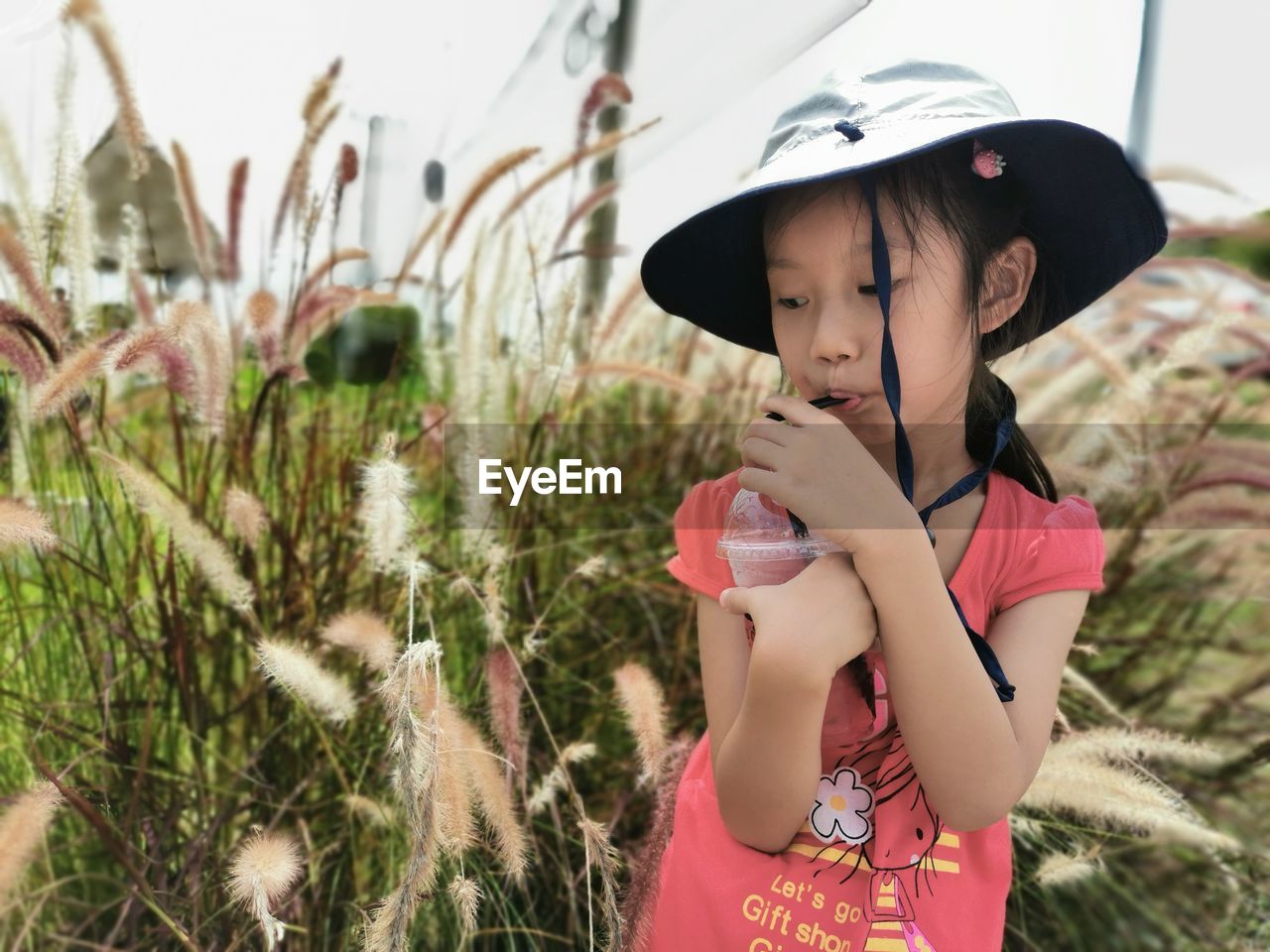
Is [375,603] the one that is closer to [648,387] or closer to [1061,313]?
[648,387]

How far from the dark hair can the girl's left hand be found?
0.15 m

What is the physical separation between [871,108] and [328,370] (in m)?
0.95

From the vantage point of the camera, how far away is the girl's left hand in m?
0.64

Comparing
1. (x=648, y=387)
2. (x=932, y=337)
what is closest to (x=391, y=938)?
(x=932, y=337)

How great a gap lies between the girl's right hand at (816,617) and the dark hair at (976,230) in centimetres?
24

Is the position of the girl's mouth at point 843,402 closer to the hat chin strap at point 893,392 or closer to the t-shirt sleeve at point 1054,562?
the hat chin strap at point 893,392

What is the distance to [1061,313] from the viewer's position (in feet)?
2.87

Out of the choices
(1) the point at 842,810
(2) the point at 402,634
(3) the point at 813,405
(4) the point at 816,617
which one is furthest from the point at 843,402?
(2) the point at 402,634

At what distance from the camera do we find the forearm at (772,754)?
64cm

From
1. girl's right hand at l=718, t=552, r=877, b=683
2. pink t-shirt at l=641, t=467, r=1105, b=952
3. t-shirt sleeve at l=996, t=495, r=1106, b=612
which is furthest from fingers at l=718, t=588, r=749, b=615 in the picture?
t-shirt sleeve at l=996, t=495, r=1106, b=612

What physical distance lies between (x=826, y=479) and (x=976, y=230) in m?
0.24

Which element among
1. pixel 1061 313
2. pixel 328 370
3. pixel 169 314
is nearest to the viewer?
pixel 1061 313

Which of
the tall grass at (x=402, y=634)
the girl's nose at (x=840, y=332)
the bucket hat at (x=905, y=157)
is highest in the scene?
the bucket hat at (x=905, y=157)

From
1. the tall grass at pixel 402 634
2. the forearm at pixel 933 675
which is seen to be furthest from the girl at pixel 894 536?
the tall grass at pixel 402 634
